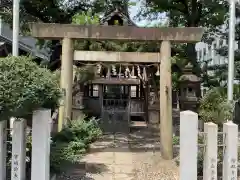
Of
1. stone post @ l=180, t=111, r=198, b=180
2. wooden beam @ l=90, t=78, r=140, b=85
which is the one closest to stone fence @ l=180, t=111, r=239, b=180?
stone post @ l=180, t=111, r=198, b=180

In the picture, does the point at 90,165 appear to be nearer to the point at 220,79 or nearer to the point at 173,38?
the point at 173,38

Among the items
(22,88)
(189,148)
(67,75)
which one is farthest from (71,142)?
(189,148)

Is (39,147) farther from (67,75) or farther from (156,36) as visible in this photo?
(156,36)

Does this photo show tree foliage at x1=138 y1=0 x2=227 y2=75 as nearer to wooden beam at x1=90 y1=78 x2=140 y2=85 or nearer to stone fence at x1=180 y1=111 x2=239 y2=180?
wooden beam at x1=90 y1=78 x2=140 y2=85

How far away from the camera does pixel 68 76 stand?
1130cm

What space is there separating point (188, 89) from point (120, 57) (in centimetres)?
829

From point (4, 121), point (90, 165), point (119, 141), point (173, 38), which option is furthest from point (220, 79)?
point (4, 121)

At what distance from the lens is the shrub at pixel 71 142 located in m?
8.40

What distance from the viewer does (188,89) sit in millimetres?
18766

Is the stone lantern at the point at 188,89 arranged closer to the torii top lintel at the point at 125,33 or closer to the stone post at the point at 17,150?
the torii top lintel at the point at 125,33

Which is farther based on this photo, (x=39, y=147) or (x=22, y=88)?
(x=39, y=147)

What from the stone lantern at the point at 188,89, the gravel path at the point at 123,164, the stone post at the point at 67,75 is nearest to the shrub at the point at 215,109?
the gravel path at the point at 123,164

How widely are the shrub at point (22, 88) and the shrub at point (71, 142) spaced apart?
1480 mm

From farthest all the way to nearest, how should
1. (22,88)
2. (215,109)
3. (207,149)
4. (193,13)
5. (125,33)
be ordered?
(193,13) → (215,109) → (125,33) → (207,149) → (22,88)
